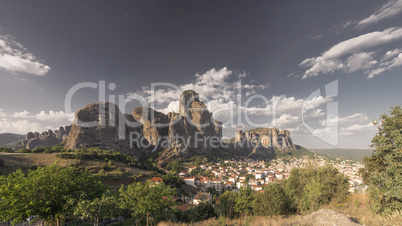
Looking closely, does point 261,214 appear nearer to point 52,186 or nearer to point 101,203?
point 101,203

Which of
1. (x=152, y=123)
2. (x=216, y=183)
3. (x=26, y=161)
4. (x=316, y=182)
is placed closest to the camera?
(x=316, y=182)

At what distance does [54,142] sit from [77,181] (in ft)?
585

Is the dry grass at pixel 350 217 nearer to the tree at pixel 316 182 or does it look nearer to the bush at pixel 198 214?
the tree at pixel 316 182

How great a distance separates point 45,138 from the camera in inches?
5453

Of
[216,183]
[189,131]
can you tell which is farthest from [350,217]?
[189,131]

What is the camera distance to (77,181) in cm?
1320

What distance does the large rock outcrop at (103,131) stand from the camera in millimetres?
91250

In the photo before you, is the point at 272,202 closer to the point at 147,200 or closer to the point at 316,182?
the point at 316,182

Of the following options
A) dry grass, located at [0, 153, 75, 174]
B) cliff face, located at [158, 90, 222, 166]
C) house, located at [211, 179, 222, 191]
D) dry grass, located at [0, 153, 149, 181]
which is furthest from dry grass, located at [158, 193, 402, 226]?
cliff face, located at [158, 90, 222, 166]

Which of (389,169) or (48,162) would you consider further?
(48,162)

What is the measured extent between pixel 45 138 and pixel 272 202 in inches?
7450

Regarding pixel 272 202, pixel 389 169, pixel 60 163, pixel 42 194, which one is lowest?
pixel 60 163

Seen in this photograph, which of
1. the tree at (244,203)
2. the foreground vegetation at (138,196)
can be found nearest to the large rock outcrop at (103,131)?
the foreground vegetation at (138,196)

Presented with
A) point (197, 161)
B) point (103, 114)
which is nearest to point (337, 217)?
point (197, 161)
